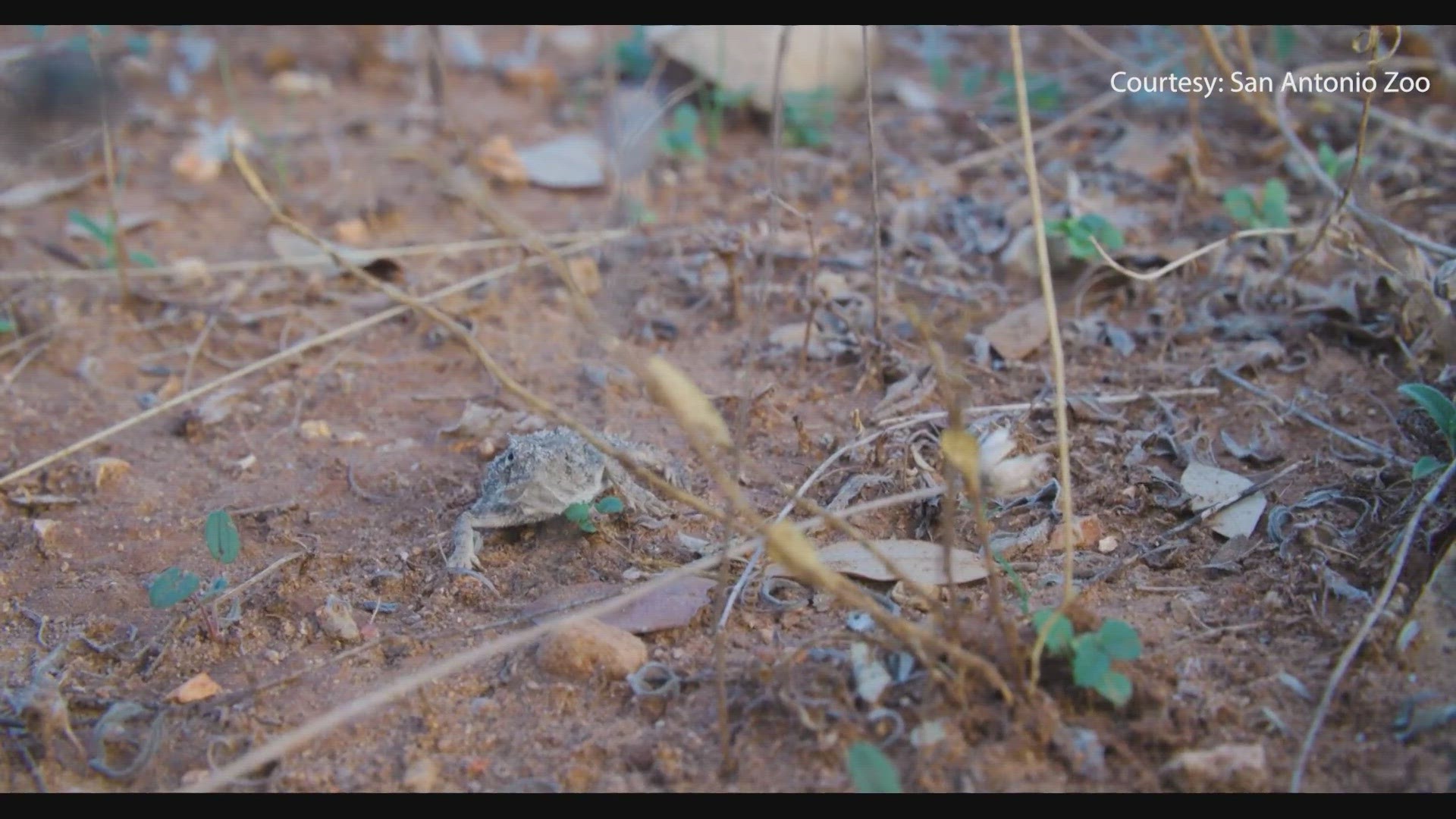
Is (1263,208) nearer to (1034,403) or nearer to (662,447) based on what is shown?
(1034,403)

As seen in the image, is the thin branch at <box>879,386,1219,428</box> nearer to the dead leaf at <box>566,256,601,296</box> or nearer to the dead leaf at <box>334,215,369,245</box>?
Answer: the dead leaf at <box>566,256,601,296</box>

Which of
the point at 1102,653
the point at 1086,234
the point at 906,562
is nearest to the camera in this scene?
the point at 1102,653

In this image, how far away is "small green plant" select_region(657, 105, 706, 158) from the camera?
4.05 metres

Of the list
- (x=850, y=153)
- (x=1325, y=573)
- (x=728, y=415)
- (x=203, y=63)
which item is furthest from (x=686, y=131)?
(x=1325, y=573)

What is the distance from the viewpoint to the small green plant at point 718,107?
13.7 feet

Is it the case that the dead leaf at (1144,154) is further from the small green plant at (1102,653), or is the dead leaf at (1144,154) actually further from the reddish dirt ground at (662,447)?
the small green plant at (1102,653)

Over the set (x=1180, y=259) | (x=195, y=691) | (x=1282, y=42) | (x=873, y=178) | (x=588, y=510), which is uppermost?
(x=1282, y=42)

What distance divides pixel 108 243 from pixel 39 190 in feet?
2.89

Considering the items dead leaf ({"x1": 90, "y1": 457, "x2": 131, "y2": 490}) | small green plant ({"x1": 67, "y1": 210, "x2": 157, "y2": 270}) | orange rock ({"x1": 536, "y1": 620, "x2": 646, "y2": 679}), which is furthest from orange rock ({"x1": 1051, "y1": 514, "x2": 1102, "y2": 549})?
small green plant ({"x1": 67, "y1": 210, "x2": 157, "y2": 270})

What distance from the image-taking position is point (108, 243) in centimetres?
341

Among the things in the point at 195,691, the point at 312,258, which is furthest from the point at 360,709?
the point at 312,258

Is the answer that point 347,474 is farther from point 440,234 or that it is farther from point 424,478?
point 440,234

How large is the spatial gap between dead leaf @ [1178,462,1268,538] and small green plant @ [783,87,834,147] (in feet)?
6.95

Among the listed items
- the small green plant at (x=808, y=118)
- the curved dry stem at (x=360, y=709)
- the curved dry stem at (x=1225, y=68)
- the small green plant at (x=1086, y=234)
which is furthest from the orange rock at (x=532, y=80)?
the curved dry stem at (x=360, y=709)
